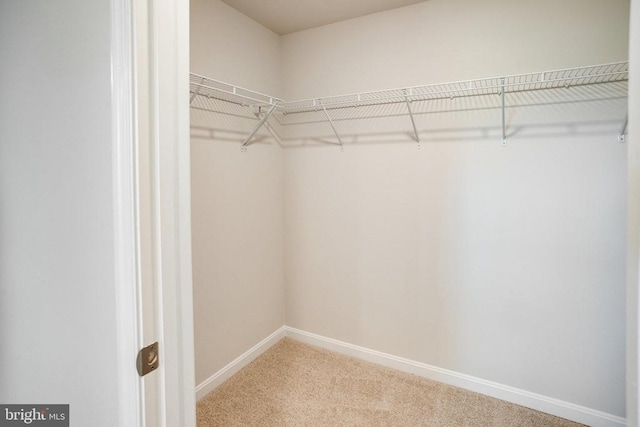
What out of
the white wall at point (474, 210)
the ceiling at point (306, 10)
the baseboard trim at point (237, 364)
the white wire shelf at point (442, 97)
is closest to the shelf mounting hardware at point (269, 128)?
the white wire shelf at point (442, 97)

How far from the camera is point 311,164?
8.75 ft

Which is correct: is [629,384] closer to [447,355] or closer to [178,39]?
[178,39]

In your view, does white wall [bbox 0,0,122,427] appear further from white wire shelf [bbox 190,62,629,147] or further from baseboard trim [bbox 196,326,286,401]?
baseboard trim [bbox 196,326,286,401]

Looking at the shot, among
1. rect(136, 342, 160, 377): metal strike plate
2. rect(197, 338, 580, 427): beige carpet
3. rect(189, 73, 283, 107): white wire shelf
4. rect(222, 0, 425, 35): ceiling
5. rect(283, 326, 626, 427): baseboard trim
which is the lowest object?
rect(197, 338, 580, 427): beige carpet

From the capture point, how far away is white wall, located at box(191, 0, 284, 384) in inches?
82.5

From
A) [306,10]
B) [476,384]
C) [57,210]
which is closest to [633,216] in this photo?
[57,210]

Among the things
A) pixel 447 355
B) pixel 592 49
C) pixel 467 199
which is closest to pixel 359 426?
pixel 447 355

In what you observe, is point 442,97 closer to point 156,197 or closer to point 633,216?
point 633,216

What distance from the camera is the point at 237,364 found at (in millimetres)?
2406

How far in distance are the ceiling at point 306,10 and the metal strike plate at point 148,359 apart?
7.09 feet

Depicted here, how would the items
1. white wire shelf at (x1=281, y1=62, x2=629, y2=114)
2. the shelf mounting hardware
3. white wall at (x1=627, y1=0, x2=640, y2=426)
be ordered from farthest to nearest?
the shelf mounting hardware, white wire shelf at (x1=281, y1=62, x2=629, y2=114), white wall at (x1=627, y1=0, x2=640, y2=426)

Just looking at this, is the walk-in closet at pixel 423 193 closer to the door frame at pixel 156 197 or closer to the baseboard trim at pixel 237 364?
the baseboard trim at pixel 237 364

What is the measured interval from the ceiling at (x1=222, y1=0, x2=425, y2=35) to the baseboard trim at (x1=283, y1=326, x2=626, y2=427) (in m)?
2.35

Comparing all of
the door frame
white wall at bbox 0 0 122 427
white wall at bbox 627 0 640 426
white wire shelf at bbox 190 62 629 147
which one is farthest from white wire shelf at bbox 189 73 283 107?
white wall at bbox 627 0 640 426
